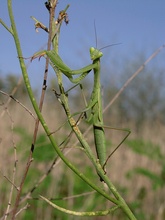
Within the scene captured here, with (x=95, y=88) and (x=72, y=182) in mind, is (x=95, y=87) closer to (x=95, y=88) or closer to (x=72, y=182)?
(x=95, y=88)

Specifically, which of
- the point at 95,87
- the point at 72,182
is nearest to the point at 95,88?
the point at 95,87

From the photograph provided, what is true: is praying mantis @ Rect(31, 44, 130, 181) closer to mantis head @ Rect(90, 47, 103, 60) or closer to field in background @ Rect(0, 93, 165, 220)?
mantis head @ Rect(90, 47, 103, 60)

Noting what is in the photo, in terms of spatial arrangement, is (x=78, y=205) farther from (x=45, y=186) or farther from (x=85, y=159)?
(x=85, y=159)

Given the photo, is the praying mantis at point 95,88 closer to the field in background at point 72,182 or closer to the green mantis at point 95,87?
the green mantis at point 95,87

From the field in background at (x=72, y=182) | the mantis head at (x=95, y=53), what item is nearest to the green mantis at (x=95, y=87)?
the mantis head at (x=95, y=53)

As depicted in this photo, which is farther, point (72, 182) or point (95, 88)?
point (72, 182)

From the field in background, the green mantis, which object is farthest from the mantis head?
the field in background

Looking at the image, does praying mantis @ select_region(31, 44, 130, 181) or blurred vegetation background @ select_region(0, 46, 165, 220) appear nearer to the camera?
praying mantis @ select_region(31, 44, 130, 181)

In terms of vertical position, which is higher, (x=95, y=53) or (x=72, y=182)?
(x=95, y=53)
